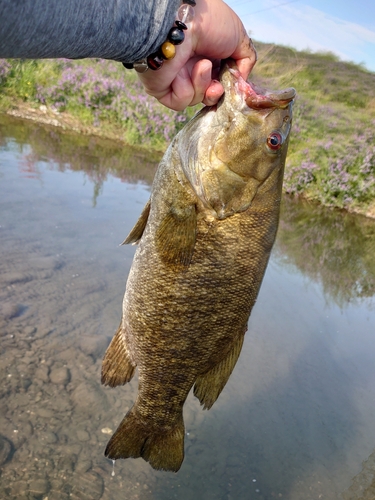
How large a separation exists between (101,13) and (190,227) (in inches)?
37.0

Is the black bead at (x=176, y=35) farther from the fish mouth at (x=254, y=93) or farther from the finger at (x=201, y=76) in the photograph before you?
the fish mouth at (x=254, y=93)

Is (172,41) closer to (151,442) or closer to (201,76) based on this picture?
(201,76)

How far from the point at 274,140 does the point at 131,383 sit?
108 inches

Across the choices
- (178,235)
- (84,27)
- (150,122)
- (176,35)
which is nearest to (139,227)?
(178,235)

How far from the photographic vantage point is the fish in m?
2.03

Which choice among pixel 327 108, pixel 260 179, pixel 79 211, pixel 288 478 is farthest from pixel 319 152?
pixel 260 179

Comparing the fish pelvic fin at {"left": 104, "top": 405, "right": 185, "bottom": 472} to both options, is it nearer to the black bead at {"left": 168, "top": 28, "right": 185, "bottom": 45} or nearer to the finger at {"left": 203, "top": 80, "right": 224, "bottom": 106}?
the finger at {"left": 203, "top": 80, "right": 224, "bottom": 106}

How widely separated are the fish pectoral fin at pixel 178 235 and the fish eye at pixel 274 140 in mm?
439

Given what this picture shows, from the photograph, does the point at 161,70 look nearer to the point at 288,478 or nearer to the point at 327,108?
the point at 288,478

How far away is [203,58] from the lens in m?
2.01

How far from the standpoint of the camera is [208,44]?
188cm

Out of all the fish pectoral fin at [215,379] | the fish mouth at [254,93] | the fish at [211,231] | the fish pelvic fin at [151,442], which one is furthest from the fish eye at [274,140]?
the fish pelvic fin at [151,442]

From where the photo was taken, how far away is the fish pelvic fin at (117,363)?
2.44 meters

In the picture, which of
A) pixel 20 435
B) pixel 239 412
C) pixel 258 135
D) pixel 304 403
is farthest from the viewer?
pixel 304 403
